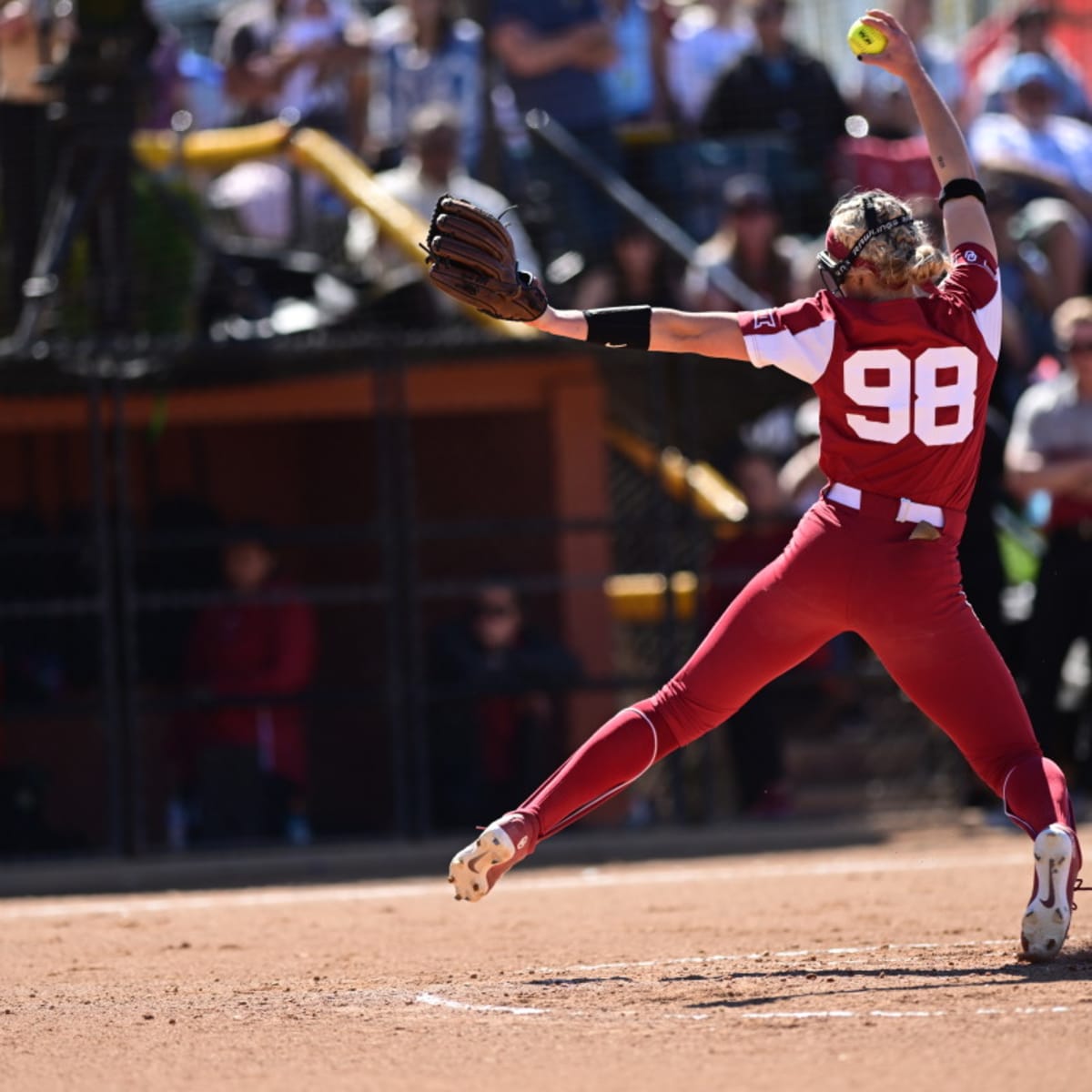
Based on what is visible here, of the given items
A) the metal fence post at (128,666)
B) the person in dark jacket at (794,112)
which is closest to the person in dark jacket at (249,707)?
the metal fence post at (128,666)

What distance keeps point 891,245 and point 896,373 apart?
35 cm

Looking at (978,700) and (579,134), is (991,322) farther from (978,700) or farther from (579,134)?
(579,134)

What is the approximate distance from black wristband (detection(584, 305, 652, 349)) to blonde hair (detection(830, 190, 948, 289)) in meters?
0.58

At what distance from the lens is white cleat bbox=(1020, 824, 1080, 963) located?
548cm

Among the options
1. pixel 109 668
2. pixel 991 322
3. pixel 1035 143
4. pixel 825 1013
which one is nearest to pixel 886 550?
pixel 991 322

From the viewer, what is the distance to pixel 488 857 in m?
5.66

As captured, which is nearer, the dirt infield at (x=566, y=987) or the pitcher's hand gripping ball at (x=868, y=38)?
the dirt infield at (x=566, y=987)

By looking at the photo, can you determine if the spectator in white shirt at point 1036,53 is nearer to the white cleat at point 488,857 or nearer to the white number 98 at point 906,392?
the white number 98 at point 906,392

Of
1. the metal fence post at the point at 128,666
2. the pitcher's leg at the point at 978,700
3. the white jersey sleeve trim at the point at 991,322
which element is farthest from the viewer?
the metal fence post at the point at 128,666

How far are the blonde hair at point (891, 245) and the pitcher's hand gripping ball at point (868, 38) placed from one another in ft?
2.35

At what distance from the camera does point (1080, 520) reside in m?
10.3

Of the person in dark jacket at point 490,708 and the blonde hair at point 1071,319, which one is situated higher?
the blonde hair at point 1071,319

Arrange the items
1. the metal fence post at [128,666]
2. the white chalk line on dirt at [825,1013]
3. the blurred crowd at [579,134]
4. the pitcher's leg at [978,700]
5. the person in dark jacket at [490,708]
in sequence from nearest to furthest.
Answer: the white chalk line on dirt at [825,1013] → the pitcher's leg at [978,700] → the metal fence post at [128,666] → the person in dark jacket at [490,708] → the blurred crowd at [579,134]

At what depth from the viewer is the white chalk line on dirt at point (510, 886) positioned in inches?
337
